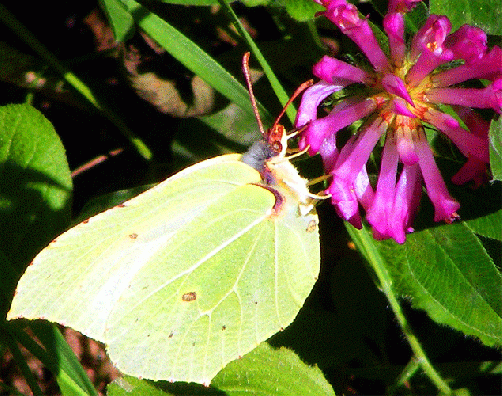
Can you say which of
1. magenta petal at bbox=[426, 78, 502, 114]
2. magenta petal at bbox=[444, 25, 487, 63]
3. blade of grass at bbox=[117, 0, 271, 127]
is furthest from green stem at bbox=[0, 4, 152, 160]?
magenta petal at bbox=[444, 25, 487, 63]

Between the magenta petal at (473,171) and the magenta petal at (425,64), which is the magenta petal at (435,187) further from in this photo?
the magenta petal at (425,64)

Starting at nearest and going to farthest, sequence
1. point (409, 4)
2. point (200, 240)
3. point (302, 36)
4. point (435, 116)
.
Result: point (409, 4), point (435, 116), point (200, 240), point (302, 36)

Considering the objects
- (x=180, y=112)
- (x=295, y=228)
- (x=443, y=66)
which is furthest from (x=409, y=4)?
(x=180, y=112)

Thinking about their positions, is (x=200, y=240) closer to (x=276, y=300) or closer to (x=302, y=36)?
(x=276, y=300)

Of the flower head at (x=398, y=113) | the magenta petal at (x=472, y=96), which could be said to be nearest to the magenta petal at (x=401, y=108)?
the flower head at (x=398, y=113)

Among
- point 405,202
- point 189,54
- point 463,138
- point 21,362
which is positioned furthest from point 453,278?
point 21,362

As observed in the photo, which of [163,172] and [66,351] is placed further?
[163,172]
